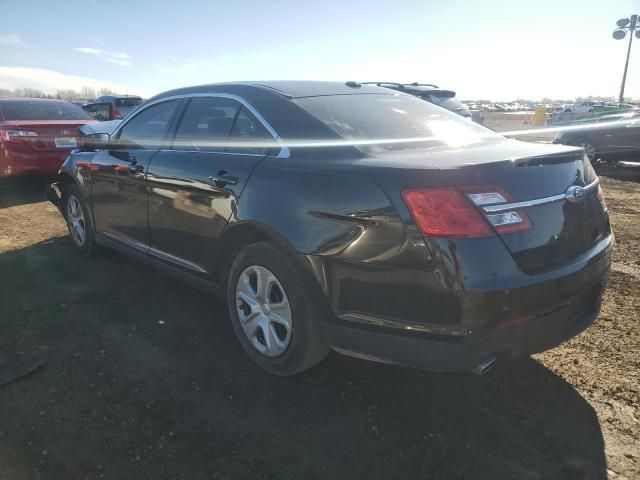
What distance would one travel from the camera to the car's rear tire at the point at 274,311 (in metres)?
2.43

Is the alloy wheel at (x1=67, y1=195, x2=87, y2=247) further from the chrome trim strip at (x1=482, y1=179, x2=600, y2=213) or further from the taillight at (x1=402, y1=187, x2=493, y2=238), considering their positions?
the chrome trim strip at (x1=482, y1=179, x2=600, y2=213)

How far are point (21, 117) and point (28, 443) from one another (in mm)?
7021

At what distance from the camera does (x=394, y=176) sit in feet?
6.86

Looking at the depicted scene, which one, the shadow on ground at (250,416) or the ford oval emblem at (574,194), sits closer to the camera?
the shadow on ground at (250,416)

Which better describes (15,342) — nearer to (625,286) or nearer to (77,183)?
(77,183)

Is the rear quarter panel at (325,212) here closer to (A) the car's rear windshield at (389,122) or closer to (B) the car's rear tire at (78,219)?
(A) the car's rear windshield at (389,122)

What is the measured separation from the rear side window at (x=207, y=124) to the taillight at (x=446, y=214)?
1.52 metres

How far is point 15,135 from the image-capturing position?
719cm

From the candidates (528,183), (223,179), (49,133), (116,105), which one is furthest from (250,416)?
(116,105)

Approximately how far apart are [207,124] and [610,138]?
32.5 ft

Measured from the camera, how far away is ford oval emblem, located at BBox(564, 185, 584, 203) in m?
2.25

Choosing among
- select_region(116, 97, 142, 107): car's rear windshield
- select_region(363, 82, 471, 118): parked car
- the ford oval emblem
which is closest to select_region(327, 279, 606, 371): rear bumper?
the ford oval emblem

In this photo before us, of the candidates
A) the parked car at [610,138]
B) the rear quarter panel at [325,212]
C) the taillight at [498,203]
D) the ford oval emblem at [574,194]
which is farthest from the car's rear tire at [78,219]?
the parked car at [610,138]

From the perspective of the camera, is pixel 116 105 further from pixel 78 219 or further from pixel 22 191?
pixel 78 219
